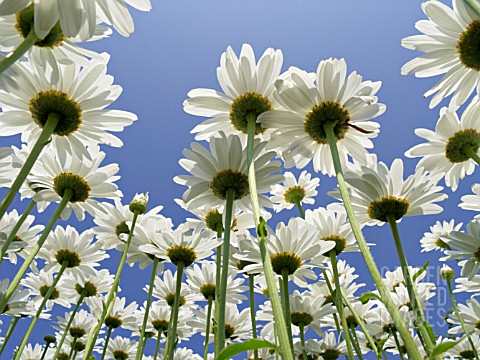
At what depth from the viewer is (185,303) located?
3703 mm

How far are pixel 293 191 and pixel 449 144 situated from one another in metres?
1.35

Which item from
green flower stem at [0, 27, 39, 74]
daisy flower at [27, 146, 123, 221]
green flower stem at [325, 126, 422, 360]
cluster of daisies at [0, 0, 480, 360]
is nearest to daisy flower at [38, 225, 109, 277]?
cluster of daisies at [0, 0, 480, 360]

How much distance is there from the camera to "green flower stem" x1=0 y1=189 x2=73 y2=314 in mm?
1640

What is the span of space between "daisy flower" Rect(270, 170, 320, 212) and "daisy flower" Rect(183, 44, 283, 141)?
1630mm

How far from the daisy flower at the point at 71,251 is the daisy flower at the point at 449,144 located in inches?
95.7

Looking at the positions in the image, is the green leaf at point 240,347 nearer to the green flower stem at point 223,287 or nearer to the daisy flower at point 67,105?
the green flower stem at point 223,287

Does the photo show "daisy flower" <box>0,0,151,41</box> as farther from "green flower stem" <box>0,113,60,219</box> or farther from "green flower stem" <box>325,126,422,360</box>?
"green flower stem" <box>325,126,422,360</box>

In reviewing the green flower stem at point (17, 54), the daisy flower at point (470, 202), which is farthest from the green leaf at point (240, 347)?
the daisy flower at point (470, 202)

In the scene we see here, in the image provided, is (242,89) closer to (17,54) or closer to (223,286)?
(223,286)

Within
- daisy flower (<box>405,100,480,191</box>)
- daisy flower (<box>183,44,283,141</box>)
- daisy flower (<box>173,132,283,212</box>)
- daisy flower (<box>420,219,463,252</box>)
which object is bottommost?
daisy flower (<box>173,132,283,212</box>)

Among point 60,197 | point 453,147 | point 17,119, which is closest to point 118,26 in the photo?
point 17,119

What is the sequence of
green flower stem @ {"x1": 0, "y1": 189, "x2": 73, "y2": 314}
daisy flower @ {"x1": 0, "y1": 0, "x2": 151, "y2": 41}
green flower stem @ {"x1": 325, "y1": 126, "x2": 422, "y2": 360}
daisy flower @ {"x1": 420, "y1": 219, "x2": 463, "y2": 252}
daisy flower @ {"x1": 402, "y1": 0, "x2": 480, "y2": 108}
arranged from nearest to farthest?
1. green flower stem @ {"x1": 325, "y1": 126, "x2": 422, "y2": 360}
2. daisy flower @ {"x1": 0, "y1": 0, "x2": 151, "y2": 41}
3. green flower stem @ {"x1": 0, "y1": 189, "x2": 73, "y2": 314}
4. daisy flower @ {"x1": 402, "y1": 0, "x2": 480, "y2": 108}
5. daisy flower @ {"x1": 420, "y1": 219, "x2": 463, "y2": 252}

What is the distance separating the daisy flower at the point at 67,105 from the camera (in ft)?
6.62

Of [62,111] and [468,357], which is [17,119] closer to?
[62,111]
